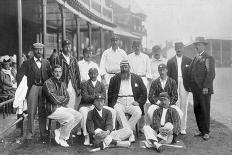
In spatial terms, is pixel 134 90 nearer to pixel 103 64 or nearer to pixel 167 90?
pixel 167 90

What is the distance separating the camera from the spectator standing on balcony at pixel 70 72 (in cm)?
714

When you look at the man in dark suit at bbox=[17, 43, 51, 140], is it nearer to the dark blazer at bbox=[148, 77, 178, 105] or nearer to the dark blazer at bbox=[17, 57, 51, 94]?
the dark blazer at bbox=[17, 57, 51, 94]

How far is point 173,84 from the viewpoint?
7203 millimetres

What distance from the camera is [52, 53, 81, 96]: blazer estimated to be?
714 centimetres

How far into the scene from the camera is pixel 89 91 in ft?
23.5

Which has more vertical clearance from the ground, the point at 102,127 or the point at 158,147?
the point at 102,127

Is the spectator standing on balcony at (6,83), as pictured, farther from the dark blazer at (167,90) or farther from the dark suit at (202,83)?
the dark suit at (202,83)

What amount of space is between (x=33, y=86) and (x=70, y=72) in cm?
81

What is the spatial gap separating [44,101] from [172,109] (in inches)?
99.7

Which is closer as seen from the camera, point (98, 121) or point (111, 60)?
point (98, 121)

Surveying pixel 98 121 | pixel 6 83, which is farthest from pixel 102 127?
pixel 6 83

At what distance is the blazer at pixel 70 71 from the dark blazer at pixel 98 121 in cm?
83

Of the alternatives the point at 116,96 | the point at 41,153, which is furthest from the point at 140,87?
the point at 41,153

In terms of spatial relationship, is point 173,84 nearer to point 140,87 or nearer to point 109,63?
point 140,87
